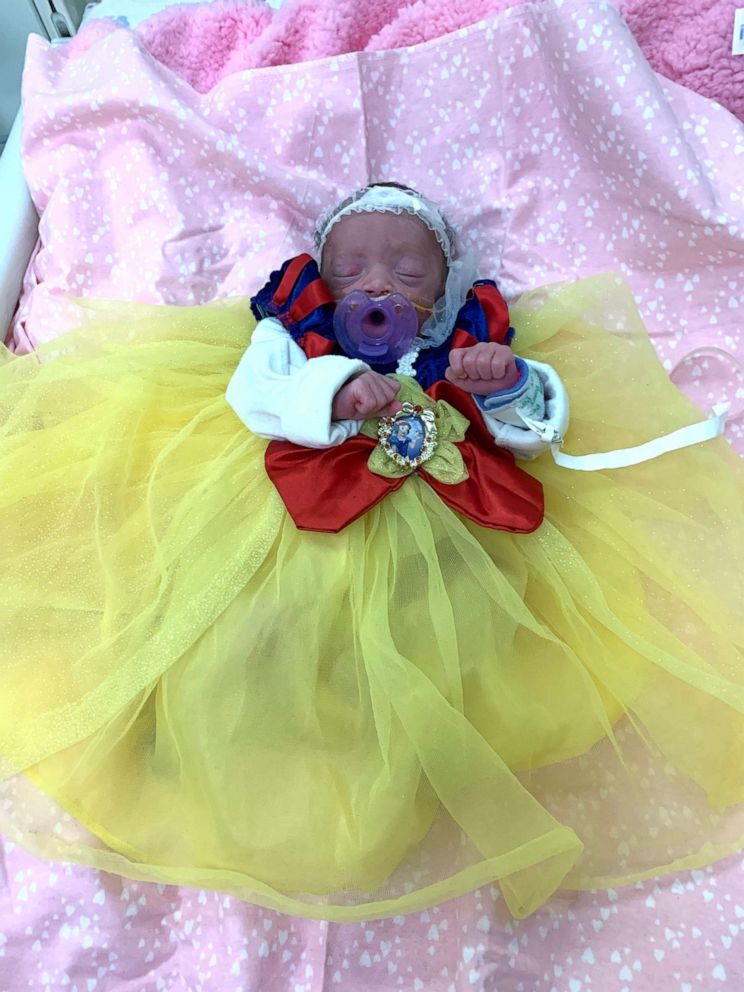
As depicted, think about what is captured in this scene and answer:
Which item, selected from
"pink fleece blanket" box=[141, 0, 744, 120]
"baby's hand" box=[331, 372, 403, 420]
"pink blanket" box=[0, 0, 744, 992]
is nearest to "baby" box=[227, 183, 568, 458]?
"baby's hand" box=[331, 372, 403, 420]

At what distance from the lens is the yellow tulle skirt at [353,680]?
75cm

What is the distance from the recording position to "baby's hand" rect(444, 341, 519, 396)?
0.83 m

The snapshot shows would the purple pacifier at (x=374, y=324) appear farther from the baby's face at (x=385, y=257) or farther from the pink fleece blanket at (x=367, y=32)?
the pink fleece blanket at (x=367, y=32)

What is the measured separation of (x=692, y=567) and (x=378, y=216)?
0.59 m

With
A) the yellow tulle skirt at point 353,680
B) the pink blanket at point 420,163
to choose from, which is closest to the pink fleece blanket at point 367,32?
the pink blanket at point 420,163

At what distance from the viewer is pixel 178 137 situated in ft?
4.09

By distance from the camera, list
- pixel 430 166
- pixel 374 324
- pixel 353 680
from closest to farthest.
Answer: pixel 353 680, pixel 374 324, pixel 430 166

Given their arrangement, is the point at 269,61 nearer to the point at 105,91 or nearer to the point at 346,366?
the point at 105,91

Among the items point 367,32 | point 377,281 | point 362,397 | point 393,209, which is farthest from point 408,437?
point 367,32

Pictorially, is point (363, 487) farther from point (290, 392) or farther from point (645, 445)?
point (645, 445)

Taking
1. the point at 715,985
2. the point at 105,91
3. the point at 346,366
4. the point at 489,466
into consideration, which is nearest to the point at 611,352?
the point at 489,466

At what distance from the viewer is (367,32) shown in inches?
52.4

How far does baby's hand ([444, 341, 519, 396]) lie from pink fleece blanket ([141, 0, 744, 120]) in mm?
720

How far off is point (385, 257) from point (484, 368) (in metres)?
0.29
